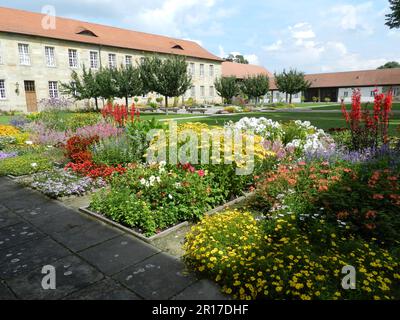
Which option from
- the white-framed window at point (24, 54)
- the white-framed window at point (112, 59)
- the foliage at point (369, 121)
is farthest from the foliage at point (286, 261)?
the white-framed window at point (112, 59)

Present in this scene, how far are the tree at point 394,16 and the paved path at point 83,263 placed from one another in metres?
26.3

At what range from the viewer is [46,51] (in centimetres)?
3122

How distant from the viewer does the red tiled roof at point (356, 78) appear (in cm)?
5212

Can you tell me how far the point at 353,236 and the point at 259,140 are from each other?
9.97ft

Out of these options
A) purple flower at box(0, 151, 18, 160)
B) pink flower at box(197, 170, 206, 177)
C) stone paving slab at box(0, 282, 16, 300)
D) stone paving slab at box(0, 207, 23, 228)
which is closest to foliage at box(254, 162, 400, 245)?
pink flower at box(197, 170, 206, 177)

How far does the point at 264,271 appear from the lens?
2.85m

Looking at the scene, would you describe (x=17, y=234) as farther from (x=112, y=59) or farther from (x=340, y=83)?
(x=340, y=83)

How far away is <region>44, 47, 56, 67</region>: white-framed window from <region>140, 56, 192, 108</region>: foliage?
33.3 ft

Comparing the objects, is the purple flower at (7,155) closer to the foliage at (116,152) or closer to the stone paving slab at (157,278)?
the foliage at (116,152)

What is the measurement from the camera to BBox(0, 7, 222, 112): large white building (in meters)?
28.7

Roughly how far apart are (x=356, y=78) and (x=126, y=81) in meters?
47.5

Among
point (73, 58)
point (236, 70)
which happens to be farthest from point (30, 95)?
point (236, 70)

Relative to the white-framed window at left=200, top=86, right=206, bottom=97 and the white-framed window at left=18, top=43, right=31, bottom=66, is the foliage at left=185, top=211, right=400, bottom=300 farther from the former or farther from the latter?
the white-framed window at left=200, top=86, right=206, bottom=97

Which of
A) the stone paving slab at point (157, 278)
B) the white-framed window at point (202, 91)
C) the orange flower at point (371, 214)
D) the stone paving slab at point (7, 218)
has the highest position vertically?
the white-framed window at point (202, 91)
